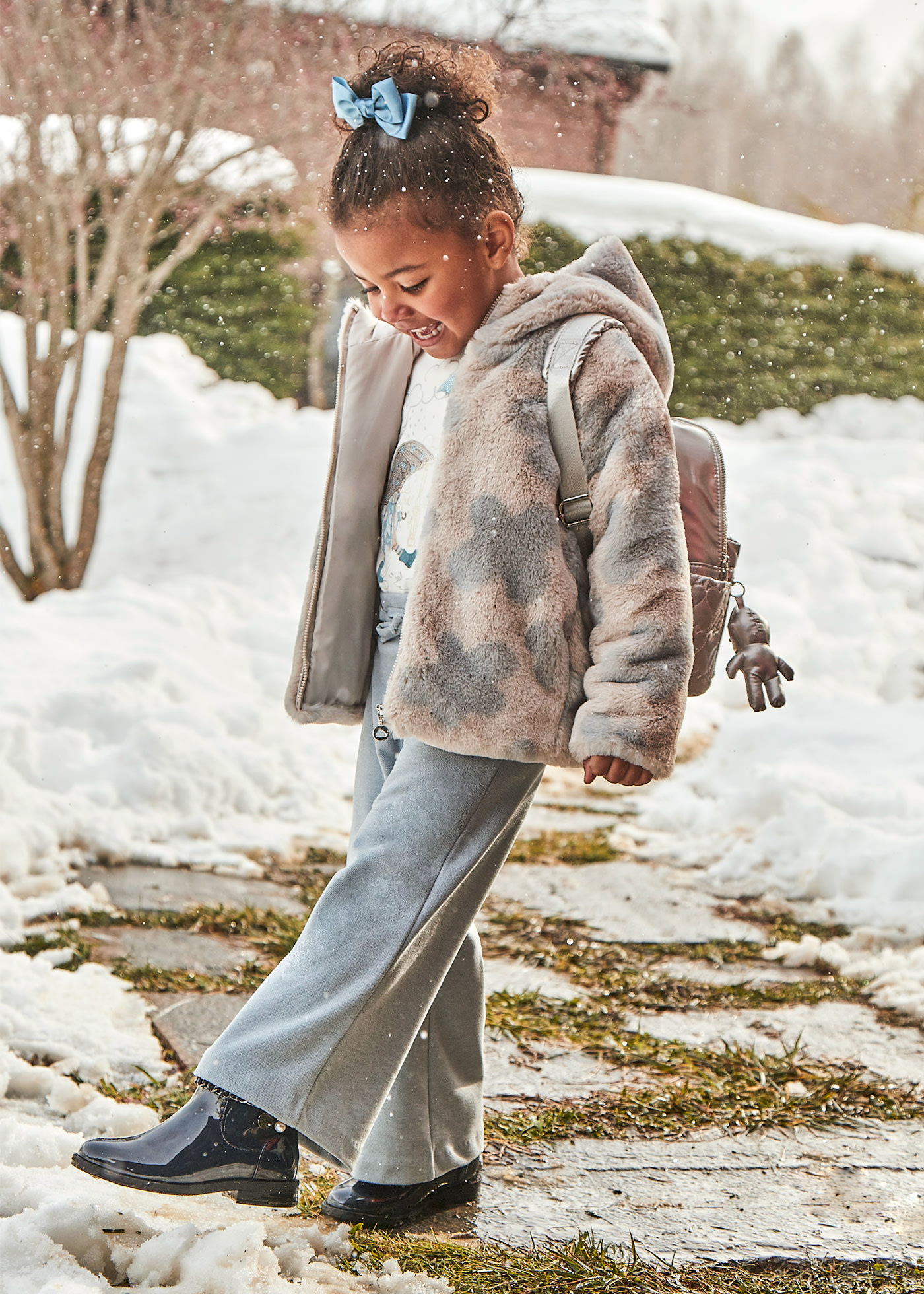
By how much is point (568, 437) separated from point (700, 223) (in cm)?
1011

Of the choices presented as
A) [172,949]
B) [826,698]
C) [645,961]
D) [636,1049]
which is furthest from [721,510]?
[826,698]

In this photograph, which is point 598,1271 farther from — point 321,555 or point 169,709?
point 169,709

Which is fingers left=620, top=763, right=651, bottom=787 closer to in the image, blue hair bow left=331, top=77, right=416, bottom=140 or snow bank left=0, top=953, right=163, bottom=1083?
blue hair bow left=331, top=77, right=416, bottom=140

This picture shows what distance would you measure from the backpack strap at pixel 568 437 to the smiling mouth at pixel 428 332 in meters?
0.20

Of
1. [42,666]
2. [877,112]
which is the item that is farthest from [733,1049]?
[877,112]

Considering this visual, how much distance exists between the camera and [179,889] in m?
3.87

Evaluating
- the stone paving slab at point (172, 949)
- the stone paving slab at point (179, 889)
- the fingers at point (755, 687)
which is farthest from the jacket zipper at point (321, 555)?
the stone paving slab at point (179, 889)

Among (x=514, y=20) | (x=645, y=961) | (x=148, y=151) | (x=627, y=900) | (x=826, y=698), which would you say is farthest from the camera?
(x=514, y=20)

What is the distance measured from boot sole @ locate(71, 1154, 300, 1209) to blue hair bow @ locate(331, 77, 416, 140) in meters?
1.47

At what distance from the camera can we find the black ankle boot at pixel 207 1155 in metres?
1.78

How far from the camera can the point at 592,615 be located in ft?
6.23

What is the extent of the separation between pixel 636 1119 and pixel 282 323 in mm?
9514

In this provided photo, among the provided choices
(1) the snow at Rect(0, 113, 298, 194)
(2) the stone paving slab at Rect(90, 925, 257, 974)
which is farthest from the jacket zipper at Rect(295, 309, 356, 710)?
(1) the snow at Rect(0, 113, 298, 194)

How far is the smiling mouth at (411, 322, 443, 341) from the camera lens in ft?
6.54
